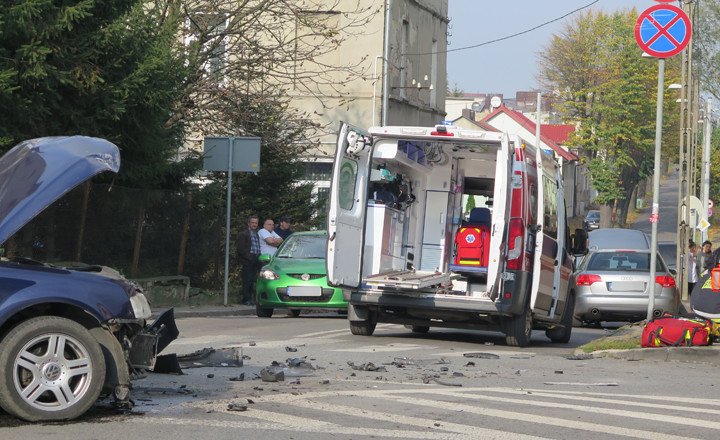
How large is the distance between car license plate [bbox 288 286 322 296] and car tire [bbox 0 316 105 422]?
1323cm

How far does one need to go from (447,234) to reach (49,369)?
10719 mm

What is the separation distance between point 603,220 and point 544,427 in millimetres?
81727

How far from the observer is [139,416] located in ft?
28.3

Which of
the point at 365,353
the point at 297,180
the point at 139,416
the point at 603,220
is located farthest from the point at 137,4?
the point at 603,220

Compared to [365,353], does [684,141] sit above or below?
above

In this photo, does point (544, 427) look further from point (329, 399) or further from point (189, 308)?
point (189, 308)

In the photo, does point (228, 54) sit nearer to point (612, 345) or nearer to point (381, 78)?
point (381, 78)

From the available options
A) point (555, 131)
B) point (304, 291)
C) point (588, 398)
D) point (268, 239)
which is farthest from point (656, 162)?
point (555, 131)

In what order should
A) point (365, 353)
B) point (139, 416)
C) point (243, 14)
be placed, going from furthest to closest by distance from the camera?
point (243, 14) < point (365, 353) < point (139, 416)

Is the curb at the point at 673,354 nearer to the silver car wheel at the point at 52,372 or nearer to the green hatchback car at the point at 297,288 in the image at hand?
the green hatchback car at the point at 297,288

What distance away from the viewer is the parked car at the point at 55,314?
810 cm

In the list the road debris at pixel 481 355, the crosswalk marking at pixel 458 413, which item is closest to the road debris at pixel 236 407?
the crosswalk marking at pixel 458 413

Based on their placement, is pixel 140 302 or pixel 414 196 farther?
pixel 414 196

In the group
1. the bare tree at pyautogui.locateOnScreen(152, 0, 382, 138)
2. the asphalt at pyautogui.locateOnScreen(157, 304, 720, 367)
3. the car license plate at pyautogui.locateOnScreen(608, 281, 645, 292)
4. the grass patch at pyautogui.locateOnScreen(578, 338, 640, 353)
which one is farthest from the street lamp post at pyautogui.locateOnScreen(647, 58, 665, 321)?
the bare tree at pyautogui.locateOnScreen(152, 0, 382, 138)
